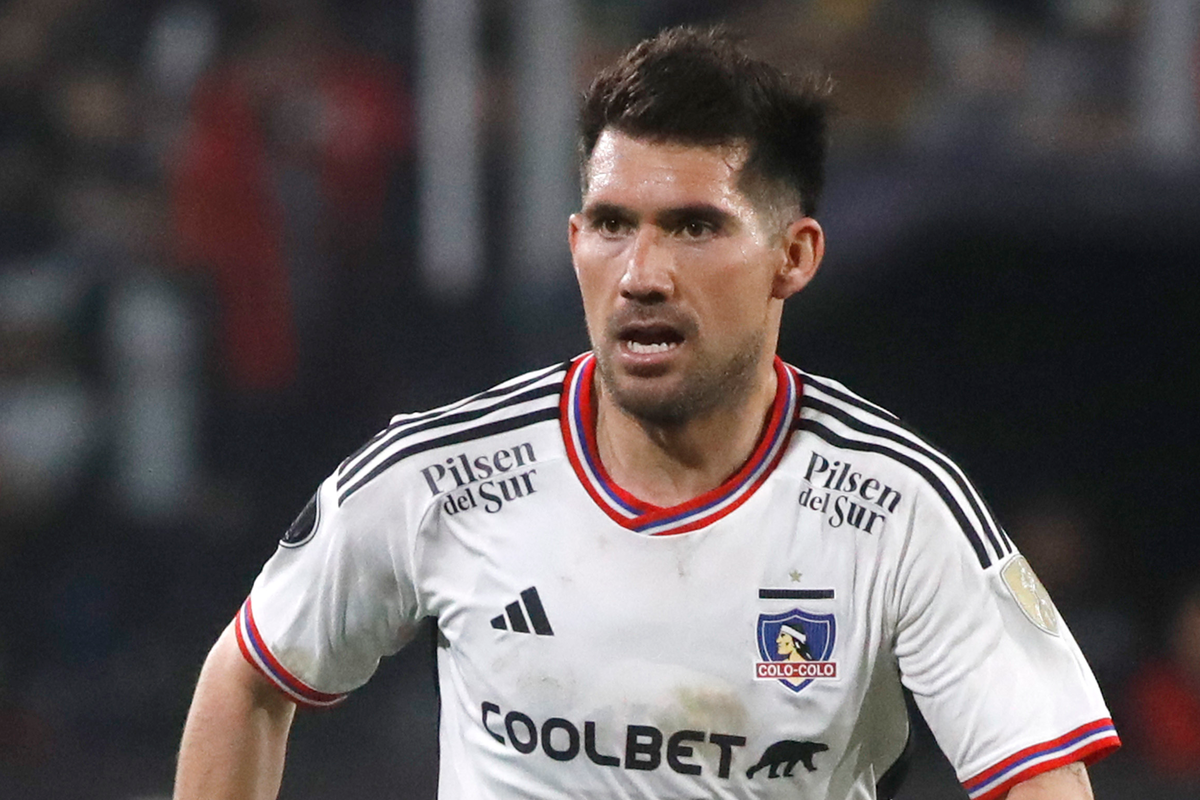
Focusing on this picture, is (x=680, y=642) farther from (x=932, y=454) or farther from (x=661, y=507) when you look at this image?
(x=932, y=454)

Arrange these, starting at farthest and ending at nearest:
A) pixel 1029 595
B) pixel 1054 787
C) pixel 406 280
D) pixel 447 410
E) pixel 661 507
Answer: pixel 406 280
pixel 447 410
pixel 661 507
pixel 1029 595
pixel 1054 787

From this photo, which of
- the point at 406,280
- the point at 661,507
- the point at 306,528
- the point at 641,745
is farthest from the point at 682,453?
the point at 406,280

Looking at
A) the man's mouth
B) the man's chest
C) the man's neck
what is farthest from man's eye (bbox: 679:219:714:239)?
the man's chest

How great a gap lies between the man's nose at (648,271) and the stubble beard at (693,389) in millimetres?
111

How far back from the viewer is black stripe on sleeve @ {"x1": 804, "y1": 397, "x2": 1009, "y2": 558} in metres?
2.61

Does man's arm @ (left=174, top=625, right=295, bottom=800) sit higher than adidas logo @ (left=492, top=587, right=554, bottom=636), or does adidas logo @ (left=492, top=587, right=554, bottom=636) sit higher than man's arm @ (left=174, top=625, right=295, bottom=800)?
adidas logo @ (left=492, top=587, right=554, bottom=636)

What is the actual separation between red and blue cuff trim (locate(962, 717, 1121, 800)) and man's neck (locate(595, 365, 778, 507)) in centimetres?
57

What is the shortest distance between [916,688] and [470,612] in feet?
2.10

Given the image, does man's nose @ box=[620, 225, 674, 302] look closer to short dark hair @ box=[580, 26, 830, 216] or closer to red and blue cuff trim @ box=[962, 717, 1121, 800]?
short dark hair @ box=[580, 26, 830, 216]

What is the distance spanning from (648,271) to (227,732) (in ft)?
3.11

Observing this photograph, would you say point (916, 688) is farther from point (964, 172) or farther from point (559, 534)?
point (964, 172)

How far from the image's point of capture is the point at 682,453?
9.12 ft

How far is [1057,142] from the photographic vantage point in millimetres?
6980

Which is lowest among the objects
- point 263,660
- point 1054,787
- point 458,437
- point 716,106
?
point 1054,787
